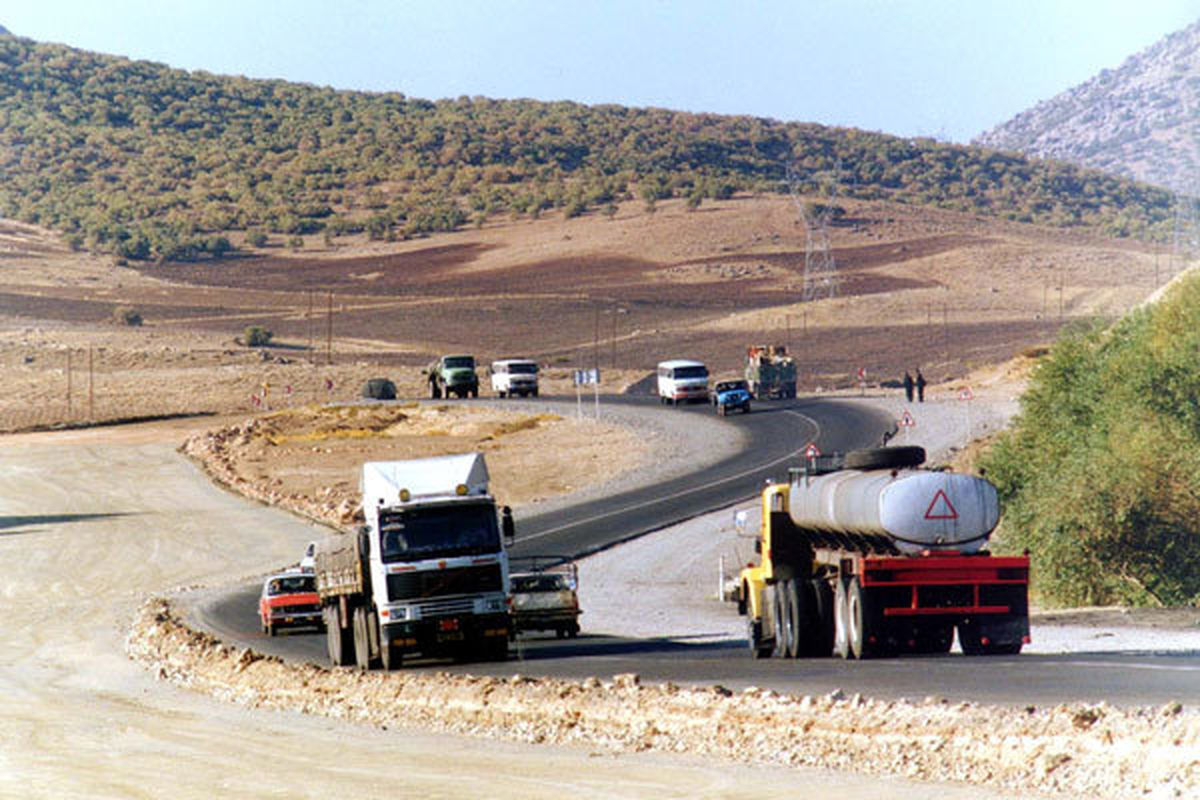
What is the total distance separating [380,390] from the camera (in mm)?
105125

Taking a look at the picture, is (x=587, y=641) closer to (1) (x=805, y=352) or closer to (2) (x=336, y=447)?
(2) (x=336, y=447)

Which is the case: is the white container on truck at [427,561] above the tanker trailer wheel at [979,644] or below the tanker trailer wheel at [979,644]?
above

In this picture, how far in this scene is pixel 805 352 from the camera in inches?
5212

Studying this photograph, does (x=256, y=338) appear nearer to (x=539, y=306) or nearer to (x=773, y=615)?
(x=539, y=306)

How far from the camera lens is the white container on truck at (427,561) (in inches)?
1166

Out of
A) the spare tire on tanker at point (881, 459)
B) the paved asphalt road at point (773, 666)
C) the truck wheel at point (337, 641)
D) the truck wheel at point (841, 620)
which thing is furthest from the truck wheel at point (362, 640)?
the spare tire on tanker at point (881, 459)

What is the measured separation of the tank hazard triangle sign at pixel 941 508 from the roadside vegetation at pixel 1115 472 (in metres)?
16.2

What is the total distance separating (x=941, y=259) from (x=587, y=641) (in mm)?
145165

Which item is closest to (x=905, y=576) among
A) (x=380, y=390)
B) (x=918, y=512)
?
(x=918, y=512)

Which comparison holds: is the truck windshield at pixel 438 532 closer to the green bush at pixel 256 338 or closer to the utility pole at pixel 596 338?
the utility pole at pixel 596 338

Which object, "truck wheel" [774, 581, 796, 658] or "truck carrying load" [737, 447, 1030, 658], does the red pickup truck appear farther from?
"truck carrying load" [737, 447, 1030, 658]

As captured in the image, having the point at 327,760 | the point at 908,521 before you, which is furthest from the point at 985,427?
the point at 327,760

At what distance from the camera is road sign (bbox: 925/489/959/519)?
26.3 metres

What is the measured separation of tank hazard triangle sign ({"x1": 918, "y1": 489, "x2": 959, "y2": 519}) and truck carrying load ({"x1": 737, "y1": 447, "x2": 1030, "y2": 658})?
0.05 ft
